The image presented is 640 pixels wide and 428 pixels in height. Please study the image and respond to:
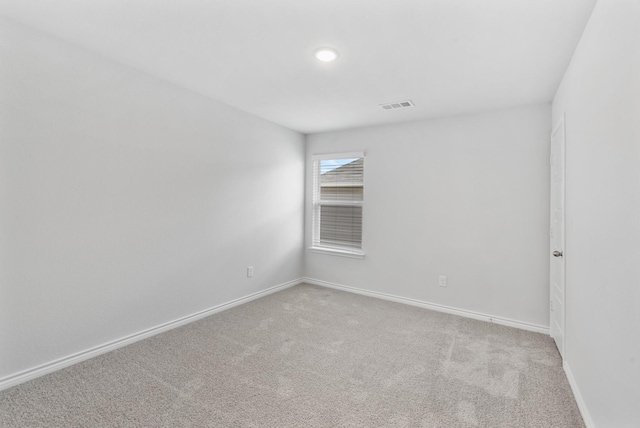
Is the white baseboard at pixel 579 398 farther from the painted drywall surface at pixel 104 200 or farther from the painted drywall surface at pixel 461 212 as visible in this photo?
the painted drywall surface at pixel 104 200

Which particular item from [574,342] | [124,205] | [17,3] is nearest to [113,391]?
[124,205]

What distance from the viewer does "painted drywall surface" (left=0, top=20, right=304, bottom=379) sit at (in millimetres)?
2082

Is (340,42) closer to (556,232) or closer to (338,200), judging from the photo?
(556,232)

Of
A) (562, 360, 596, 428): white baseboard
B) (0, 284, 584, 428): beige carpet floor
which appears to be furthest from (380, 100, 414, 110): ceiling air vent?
(562, 360, 596, 428): white baseboard

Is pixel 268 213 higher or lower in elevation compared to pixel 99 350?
higher

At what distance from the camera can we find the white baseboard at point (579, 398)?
5.73ft

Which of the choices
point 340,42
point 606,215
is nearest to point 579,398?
point 606,215

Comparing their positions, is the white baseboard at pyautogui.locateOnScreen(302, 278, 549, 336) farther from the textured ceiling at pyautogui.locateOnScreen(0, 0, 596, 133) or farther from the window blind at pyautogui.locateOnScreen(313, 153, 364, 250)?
the textured ceiling at pyautogui.locateOnScreen(0, 0, 596, 133)

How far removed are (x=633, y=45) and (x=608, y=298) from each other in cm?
113

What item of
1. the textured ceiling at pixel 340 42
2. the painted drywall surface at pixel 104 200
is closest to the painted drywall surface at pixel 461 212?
the textured ceiling at pixel 340 42

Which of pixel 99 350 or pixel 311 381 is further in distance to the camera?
pixel 99 350

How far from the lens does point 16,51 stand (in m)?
2.04

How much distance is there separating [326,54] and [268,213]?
2.38 m

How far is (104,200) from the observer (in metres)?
2.51
